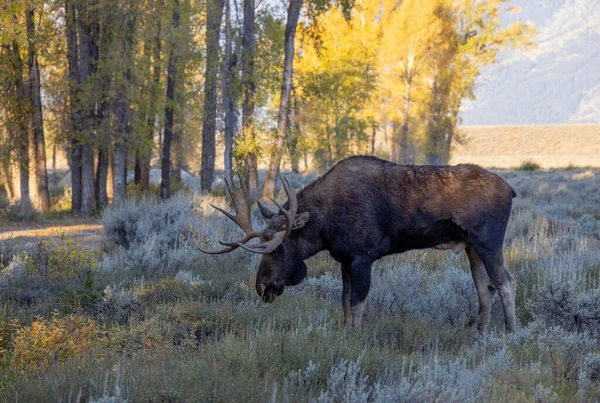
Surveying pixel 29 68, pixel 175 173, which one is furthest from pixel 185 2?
pixel 175 173

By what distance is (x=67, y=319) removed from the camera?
19.6ft

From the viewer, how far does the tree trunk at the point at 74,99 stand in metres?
19.2

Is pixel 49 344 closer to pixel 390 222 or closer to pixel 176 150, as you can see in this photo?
pixel 390 222

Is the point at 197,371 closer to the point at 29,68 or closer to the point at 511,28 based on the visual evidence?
the point at 29,68

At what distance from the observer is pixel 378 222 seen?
20.3 feet

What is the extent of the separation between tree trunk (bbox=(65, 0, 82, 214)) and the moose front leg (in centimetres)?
1496

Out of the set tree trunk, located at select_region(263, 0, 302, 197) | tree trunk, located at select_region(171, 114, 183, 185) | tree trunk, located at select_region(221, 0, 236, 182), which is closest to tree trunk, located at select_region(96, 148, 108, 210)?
tree trunk, located at select_region(221, 0, 236, 182)

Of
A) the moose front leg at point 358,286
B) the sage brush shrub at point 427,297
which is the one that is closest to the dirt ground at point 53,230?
the sage brush shrub at point 427,297

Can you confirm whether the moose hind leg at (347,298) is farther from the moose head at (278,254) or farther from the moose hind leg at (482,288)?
the moose hind leg at (482,288)

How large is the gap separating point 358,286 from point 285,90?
13447 millimetres

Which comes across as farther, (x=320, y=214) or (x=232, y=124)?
(x=232, y=124)

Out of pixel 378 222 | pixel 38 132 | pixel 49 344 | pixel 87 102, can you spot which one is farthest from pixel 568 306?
pixel 38 132

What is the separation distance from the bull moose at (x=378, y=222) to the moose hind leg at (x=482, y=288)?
12cm

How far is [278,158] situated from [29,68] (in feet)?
25.7
